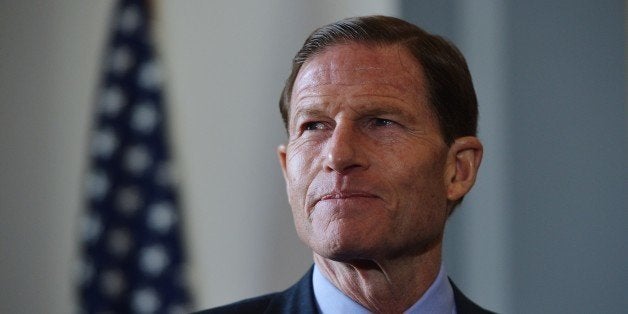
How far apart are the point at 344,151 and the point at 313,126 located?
0.17 meters

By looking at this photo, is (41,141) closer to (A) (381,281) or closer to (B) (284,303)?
(B) (284,303)

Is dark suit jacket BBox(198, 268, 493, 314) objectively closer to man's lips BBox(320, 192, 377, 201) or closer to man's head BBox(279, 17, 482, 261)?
man's head BBox(279, 17, 482, 261)

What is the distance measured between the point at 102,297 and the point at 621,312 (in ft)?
6.08

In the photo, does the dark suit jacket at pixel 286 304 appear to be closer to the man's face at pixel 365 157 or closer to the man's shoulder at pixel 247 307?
the man's shoulder at pixel 247 307

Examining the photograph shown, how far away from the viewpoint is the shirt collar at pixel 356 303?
193cm

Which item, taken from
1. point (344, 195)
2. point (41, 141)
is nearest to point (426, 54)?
point (344, 195)

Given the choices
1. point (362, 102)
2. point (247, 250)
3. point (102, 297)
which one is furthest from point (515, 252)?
point (362, 102)

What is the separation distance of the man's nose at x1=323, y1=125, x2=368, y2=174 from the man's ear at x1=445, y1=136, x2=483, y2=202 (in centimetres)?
29

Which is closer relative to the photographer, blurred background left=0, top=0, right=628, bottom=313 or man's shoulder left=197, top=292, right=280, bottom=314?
man's shoulder left=197, top=292, right=280, bottom=314

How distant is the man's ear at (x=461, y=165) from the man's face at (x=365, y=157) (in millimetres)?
28

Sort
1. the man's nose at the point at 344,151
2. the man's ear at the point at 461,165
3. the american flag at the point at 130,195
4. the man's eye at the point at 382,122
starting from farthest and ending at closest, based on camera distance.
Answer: the american flag at the point at 130,195 < the man's ear at the point at 461,165 < the man's eye at the point at 382,122 < the man's nose at the point at 344,151

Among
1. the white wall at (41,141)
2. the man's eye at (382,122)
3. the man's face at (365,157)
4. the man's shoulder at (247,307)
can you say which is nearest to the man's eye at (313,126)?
the man's face at (365,157)

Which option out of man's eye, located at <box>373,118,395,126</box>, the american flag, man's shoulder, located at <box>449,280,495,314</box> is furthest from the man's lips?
the american flag

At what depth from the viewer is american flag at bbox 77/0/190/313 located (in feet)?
10.6
